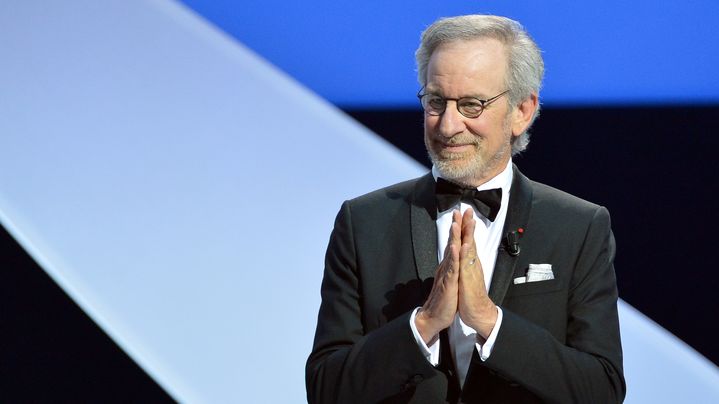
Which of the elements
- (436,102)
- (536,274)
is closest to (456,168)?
(436,102)

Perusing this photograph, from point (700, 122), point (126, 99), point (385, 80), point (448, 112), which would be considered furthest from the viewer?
point (126, 99)

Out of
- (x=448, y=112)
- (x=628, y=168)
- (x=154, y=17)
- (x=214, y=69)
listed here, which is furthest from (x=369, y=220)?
(x=154, y=17)

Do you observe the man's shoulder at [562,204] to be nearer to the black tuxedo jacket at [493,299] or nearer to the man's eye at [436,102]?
the black tuxedo jacket at [493,299]

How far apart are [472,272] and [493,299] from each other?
175mm

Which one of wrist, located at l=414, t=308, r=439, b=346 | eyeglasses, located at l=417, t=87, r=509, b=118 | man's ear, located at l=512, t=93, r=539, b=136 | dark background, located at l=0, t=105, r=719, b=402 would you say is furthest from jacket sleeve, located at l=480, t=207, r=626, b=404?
dark background, located at l=0, t=105, r=719, b=402

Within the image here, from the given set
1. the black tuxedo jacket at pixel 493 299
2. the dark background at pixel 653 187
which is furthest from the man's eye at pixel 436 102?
the dark background at pixel 653 187

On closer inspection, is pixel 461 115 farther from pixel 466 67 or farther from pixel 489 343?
pixel 489 343

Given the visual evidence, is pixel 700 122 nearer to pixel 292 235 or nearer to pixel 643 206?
pixel 643 206

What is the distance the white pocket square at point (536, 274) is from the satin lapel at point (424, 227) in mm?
168

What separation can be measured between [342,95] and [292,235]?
48 centimetres

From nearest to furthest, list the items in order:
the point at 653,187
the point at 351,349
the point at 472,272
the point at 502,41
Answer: the point at 472,272
the point at 351,349
the point at 502,41
the point at 653,187

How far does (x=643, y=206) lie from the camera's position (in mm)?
3078

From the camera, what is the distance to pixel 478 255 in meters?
1.99

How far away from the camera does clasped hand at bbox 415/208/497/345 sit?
1772 millimetres
